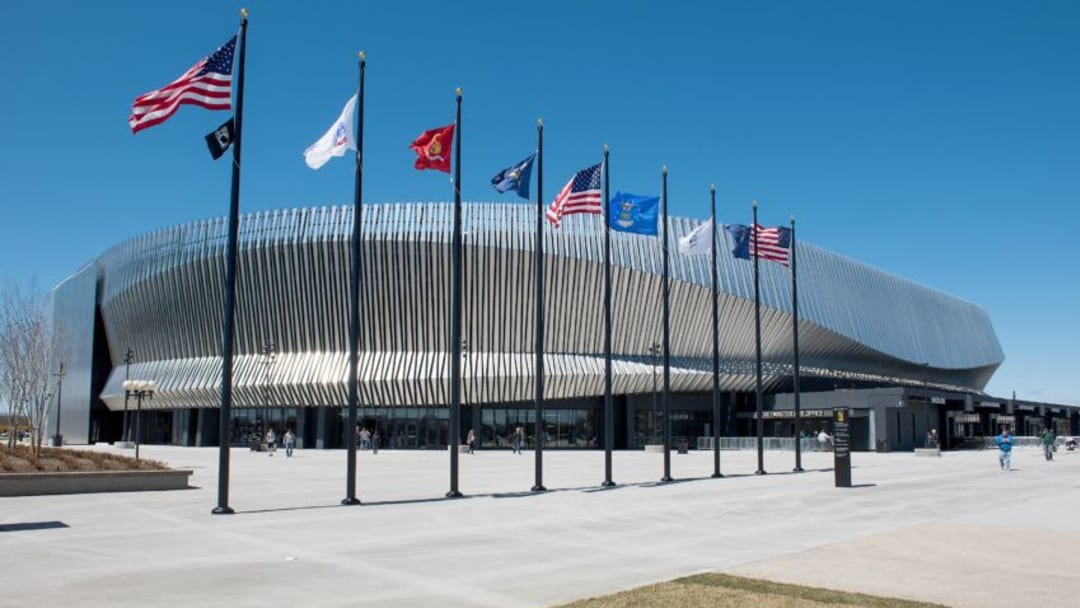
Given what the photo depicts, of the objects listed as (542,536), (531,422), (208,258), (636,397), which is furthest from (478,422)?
(542,536)

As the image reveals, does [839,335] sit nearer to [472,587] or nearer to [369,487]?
[369,487]

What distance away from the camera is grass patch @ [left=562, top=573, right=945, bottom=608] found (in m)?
10.1

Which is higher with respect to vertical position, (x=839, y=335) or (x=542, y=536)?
(x=839, y=335)

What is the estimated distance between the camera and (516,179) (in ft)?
85.7

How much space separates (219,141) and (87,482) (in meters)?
10.5

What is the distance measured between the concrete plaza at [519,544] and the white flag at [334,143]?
7.98m

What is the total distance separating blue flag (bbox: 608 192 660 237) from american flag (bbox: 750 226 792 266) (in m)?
6.52

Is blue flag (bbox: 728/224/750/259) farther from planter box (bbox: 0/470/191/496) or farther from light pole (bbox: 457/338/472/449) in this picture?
light pole (bbox: 457/338/472/449)

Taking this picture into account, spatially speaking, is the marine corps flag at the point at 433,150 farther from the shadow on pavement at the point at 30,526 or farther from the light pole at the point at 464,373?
the light pole at the point at 464,373

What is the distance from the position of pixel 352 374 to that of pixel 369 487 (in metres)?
7.02

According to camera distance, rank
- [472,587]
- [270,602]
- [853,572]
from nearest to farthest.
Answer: [270,602] → [472,587] → [853,572]

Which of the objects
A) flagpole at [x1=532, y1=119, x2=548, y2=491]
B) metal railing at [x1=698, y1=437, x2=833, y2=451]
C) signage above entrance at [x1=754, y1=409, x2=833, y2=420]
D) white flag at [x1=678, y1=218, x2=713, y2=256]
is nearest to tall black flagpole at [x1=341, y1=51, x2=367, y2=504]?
flagpole at [x1=532, y1=119, x2=548, y2=491]

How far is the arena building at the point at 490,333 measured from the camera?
2598 inches

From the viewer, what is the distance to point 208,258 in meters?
71.8
